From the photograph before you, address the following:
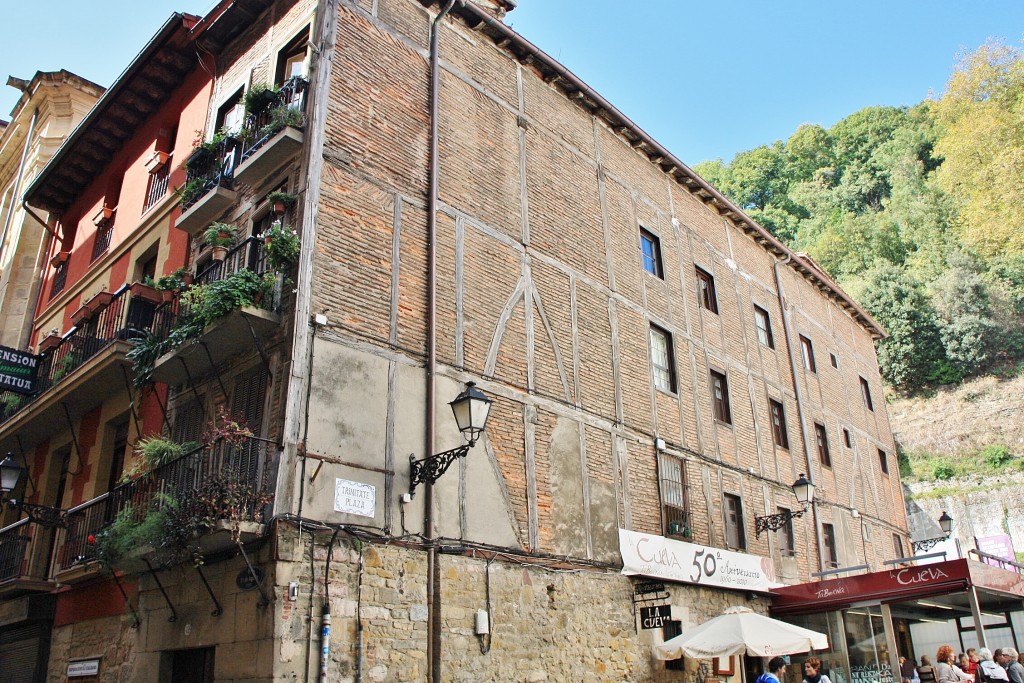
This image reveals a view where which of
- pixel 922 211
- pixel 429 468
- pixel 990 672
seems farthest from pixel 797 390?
pixel 922 211

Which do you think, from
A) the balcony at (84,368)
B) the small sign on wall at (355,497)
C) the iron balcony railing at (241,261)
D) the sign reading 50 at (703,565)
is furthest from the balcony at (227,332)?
the sign reading 50 at (703,565)

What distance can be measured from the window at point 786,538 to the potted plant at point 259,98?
1274cm

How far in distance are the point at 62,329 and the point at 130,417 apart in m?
5.37

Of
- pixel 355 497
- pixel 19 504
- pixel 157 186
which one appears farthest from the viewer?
pixel 157 186

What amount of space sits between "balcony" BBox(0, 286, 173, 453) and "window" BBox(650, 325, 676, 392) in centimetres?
874

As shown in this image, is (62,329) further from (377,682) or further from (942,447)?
(942,447)

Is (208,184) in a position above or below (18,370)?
above

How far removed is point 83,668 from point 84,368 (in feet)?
14.3

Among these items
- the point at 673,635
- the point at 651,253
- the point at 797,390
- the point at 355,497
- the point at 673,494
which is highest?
the point at 651,253

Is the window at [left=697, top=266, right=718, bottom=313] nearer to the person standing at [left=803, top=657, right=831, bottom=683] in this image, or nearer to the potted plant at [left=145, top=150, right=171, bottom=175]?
the person standing at [left=803, top=657, right=831, bottom=683]

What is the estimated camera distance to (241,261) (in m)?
11.2

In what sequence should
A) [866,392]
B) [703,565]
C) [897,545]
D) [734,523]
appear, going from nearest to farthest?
[703,565] < [734,523] < [897,545] < [866,392]

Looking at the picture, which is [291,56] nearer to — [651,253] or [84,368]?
[84,368]

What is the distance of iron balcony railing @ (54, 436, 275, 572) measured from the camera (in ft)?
28.9
